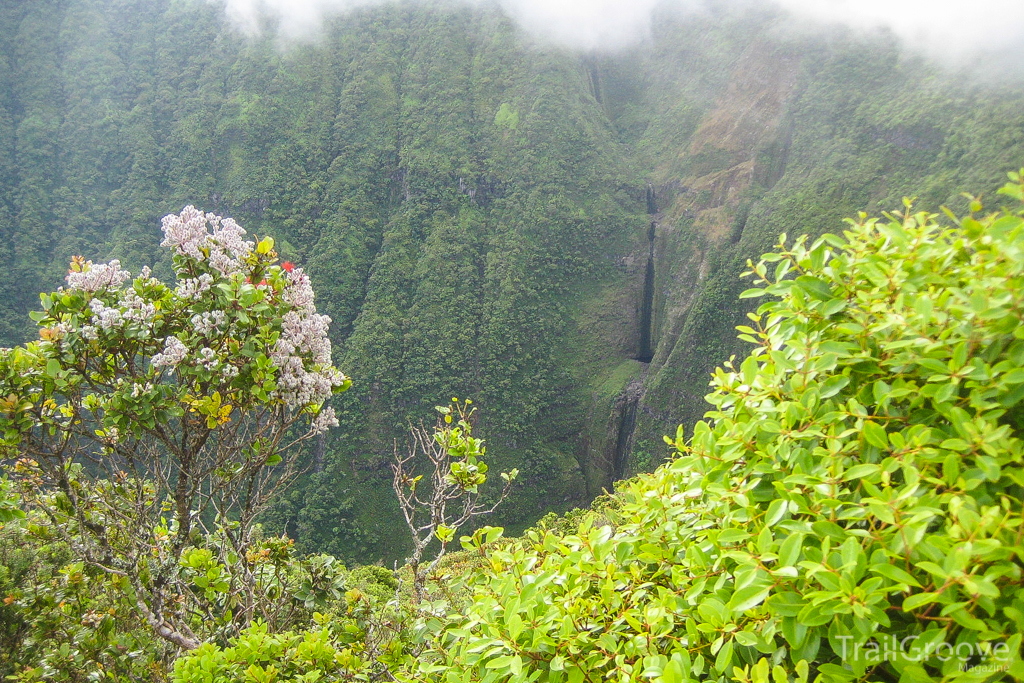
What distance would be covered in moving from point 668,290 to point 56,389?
62.0 m

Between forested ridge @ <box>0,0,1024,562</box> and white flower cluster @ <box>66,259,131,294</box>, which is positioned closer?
white flower cluster @ <box>66,259,131,294</box>

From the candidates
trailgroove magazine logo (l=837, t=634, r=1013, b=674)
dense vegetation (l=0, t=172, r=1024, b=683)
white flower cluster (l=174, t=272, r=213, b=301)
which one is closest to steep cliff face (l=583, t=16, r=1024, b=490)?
white flower cluster (l=174, t=272, r=213, b=301)

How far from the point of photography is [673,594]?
1.72m

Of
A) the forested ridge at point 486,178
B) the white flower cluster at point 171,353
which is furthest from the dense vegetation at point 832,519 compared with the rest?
the forested ridge at point 486,178

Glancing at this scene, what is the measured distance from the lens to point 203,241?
393cm

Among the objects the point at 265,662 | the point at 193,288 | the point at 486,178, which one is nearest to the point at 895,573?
the point at 265,662

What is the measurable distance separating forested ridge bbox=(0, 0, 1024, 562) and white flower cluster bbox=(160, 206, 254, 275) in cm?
4851

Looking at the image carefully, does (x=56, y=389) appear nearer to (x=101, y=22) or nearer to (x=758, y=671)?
(x=758, y=671)

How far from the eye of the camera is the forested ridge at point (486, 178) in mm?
52469

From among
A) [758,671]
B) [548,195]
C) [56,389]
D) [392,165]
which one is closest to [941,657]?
[758,671]

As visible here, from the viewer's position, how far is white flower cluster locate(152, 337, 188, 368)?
3576mm

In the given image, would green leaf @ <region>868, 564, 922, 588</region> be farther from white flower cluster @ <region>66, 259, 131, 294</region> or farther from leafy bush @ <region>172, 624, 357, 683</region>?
white flower cluster @ <region>66, 259, 131, 294</region>

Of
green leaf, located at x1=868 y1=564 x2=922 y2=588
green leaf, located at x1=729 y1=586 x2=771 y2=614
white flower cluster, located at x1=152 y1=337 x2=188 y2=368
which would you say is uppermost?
white flower cluster, located at x1=152 y1=337 x2=188 y2=368

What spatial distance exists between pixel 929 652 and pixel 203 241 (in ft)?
14.4
